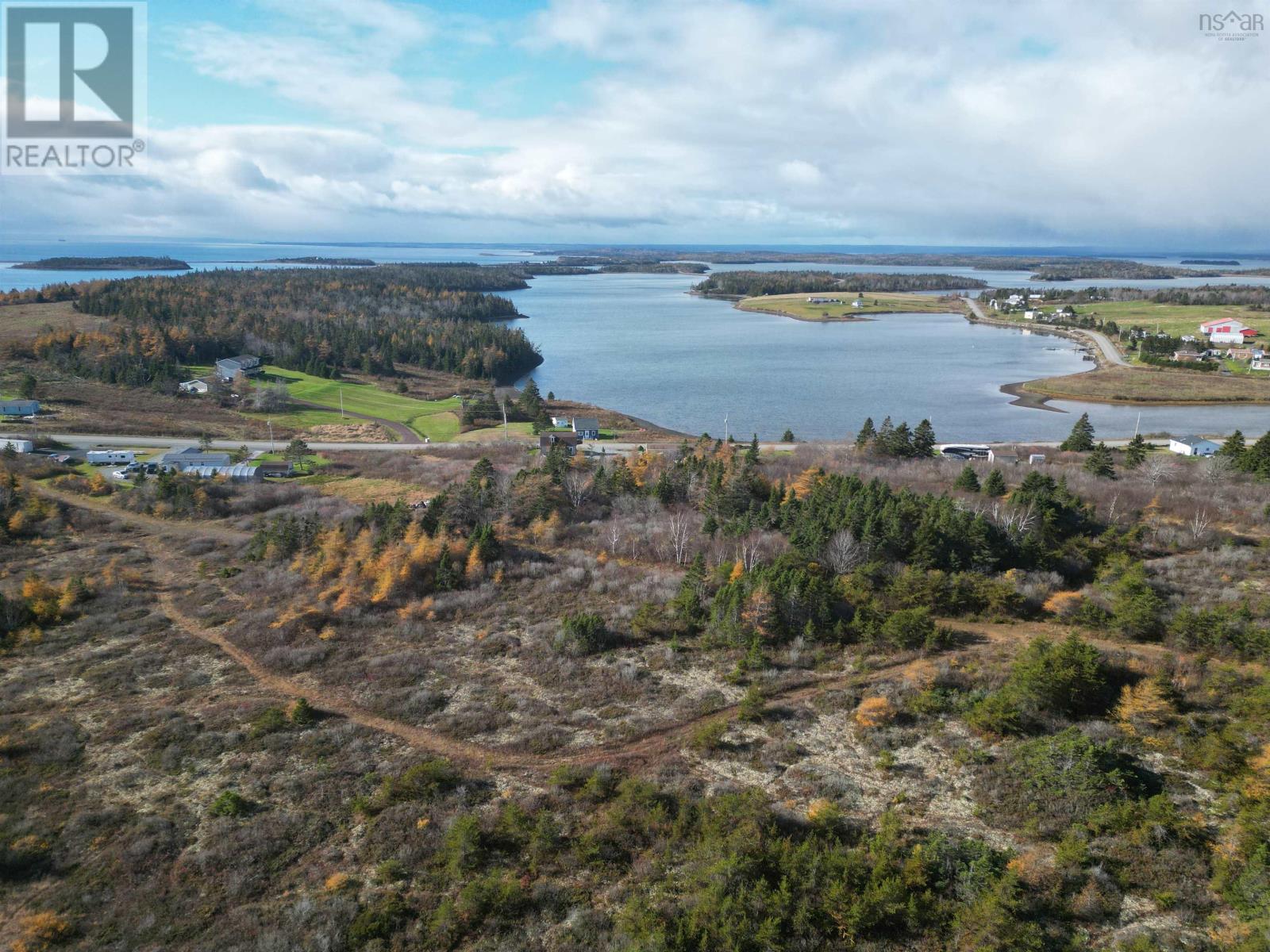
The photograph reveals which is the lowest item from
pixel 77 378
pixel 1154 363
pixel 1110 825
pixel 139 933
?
pixel 139 933

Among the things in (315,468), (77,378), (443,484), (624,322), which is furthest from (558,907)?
(624,322)

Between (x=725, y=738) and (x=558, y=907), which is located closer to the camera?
(x=558, y=907)

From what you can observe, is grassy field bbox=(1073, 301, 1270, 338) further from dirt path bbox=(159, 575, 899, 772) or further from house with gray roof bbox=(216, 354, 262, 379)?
house with gray roof bbox=(216, 354, 262, 379)

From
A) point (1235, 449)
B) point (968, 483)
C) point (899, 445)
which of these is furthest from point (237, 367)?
point (1235, 449)

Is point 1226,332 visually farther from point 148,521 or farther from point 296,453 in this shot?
point 148,521

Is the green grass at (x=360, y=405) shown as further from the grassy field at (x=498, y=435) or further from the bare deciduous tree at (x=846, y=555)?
the bare deciduous tree at (x=846, y=555)

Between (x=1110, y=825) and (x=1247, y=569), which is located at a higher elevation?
(x=1247, y=569)

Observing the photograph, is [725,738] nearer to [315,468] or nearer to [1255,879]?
[1255,879]
